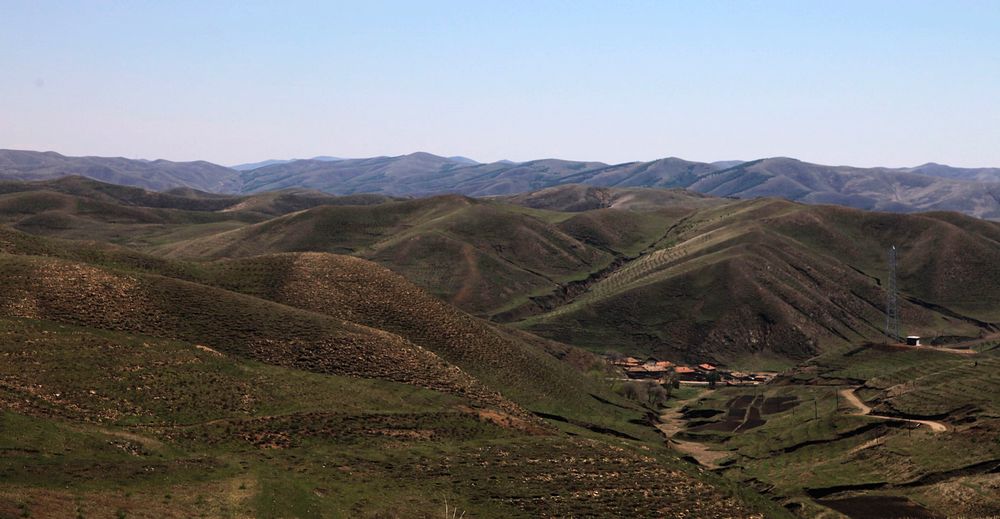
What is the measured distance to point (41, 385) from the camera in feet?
214

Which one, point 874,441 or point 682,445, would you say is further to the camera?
point 682,445

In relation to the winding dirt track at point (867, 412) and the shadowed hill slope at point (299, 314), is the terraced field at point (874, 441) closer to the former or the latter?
the winding dirt track at point (867, 412)

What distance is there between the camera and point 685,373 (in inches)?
7229

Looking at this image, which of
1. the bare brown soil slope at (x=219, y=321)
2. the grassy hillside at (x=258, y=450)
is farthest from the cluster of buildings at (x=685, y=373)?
the grassy hillside at (x=258, y=450)

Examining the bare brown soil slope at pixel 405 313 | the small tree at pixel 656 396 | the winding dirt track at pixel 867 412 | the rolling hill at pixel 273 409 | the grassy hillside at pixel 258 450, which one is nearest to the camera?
the grassy hillside at pixel 258 450

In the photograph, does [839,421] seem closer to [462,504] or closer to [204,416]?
[462,504]

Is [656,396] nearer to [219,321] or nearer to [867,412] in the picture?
[867,412]

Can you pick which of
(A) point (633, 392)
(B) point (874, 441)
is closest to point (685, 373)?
(A) point (633, 392)

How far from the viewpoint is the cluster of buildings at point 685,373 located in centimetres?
17488

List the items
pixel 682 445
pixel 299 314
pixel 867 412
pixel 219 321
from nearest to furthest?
pixel 219 321 < pixel 299 314 < pixel 867 412 < pixel 682 445

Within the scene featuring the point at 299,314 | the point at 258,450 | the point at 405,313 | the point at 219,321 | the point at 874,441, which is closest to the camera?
the point at 258,450

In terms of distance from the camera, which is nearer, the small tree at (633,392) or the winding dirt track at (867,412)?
the winding dirt track at (867,412)

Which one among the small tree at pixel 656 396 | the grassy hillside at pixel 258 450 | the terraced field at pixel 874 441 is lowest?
the small tree at pixel 656 396

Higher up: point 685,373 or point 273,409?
point 273,409
